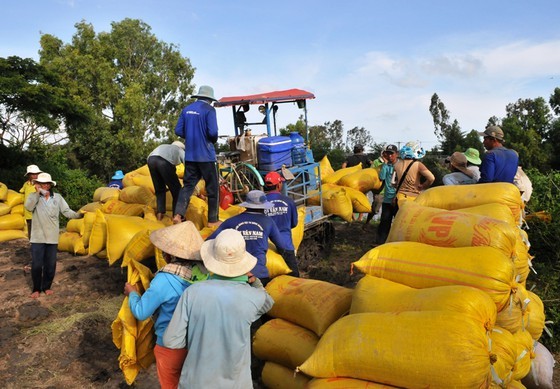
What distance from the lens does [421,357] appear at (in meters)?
1.93

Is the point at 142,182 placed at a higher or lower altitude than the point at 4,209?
higher

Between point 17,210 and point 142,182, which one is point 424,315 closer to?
point 142,182

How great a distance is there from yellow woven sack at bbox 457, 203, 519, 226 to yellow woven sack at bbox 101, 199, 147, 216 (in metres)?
4.08

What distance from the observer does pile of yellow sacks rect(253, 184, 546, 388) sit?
194 cm

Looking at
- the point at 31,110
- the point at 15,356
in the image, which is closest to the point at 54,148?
the point at 31,110

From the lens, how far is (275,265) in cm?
367

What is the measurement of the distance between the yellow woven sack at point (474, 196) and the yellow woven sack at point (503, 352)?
1.30 m

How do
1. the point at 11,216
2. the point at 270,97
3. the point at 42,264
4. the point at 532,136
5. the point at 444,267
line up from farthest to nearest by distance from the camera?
1. the point at 532,136
2. the point at 11,216
3. the point at 270,97
4. the point at 42,264
5. the point at 444,267

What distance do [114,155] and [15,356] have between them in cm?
1766

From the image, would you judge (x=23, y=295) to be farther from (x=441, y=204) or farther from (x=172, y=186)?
(x=441, y=204)

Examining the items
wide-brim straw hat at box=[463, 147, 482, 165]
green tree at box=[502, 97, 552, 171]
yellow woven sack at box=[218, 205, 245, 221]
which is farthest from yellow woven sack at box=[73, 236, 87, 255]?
green tree at box=[502, 97, 552, 171]

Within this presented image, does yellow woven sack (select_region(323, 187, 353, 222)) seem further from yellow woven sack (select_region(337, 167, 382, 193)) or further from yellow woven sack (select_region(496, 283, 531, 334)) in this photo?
yellow woven sack (select_region(496, 283, 531, 334))

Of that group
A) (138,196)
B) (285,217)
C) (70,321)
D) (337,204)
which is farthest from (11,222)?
(285,217)

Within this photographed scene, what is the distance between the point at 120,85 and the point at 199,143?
67.5ft
